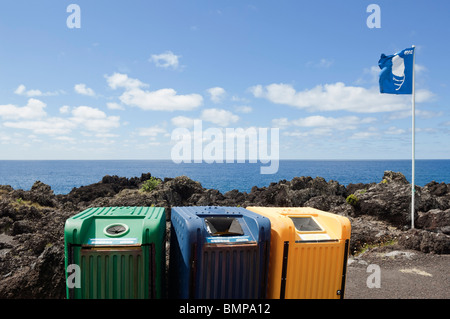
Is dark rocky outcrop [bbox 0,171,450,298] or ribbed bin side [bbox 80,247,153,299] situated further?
dark rocky outcrop [bbox 0,171,450,298]

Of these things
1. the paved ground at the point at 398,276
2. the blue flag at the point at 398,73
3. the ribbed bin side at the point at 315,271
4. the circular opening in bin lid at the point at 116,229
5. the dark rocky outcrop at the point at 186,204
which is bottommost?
the paved ground at the point at 398,276

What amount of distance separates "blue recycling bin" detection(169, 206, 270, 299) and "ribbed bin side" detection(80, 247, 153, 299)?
1.55 ft

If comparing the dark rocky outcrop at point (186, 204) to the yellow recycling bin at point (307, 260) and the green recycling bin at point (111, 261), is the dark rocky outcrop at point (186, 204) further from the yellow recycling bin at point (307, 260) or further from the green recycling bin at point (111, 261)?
the yellow recycling bin at point (307, 260)

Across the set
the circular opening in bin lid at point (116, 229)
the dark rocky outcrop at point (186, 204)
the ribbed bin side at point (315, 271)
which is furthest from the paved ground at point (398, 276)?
the circular opening in bin lid at point (116, 229)

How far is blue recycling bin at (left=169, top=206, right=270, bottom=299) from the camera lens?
391 cm

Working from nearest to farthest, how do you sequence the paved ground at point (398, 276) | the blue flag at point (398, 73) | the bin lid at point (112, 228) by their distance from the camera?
the bin lid at point (112, 228) → the paved ground at point (398, 276) → the blue flag at point (398, 73)

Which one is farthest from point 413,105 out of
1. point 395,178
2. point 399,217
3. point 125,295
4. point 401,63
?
point 125,295

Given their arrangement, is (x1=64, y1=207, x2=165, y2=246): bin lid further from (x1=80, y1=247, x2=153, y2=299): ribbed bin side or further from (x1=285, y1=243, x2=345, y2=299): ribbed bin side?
(x1=285, y1=243, x2=345, y2=299): ribbed bin side

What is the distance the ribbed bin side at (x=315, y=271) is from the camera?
4.19m

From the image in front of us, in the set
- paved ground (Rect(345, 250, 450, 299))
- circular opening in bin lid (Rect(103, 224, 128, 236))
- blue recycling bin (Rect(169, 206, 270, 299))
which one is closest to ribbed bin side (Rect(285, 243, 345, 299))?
blue recycling bin (Rect(169, 206, 270, 299))

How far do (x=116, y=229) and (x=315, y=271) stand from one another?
2548 millimetres

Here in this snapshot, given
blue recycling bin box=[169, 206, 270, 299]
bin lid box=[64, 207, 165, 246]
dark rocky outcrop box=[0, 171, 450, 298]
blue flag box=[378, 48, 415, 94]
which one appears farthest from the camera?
blue flag box=[378, 48, 415, 94]

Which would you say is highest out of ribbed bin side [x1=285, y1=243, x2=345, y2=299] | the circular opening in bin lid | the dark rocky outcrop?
the circular opening in bin lid
